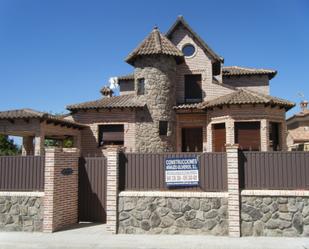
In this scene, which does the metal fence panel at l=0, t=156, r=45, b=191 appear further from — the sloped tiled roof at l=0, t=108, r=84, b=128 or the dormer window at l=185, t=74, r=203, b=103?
the dormer window at l=185, t=74, r=203, b=103

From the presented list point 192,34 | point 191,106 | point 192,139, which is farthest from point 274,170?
point 192,34

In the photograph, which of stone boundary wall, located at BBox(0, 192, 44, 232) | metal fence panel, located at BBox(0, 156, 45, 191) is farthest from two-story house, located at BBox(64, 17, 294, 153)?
stone boundary wall, located at BBox(0, 192, 44, 232)

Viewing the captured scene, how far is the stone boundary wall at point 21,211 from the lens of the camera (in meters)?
10.7

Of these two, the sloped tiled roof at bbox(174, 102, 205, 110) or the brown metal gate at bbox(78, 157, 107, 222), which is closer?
the brown metal gate at bbox(78, 157, 107, 222)

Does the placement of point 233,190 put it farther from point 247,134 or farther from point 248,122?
point 248,122

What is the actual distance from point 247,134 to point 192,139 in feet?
12.6

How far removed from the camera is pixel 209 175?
403 inches

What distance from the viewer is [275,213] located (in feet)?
31.6

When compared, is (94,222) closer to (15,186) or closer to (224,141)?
(15,186)

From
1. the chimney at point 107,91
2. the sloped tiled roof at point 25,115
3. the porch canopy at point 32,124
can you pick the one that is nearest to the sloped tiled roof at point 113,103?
the porch canopy at point 32,124

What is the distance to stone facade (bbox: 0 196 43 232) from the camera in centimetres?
1068

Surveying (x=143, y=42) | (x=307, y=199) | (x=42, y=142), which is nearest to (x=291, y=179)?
(x=307, y=199)

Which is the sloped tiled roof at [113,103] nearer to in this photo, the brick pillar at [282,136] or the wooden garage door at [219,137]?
the wooden garage door at [219,137]

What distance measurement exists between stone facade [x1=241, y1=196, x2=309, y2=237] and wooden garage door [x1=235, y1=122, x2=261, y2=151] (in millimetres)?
6933
